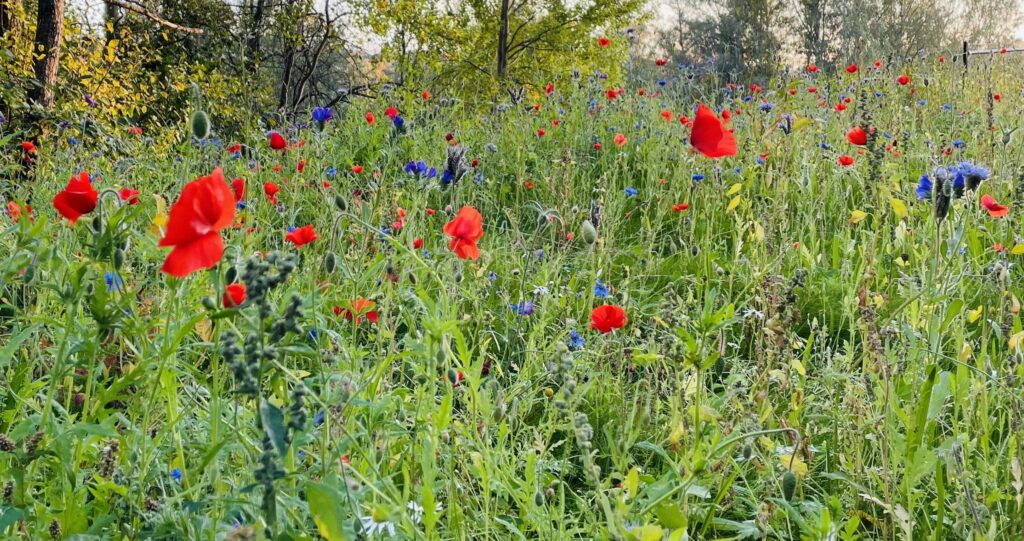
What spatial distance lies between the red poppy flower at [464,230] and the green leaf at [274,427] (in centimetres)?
76

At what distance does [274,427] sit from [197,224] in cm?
31

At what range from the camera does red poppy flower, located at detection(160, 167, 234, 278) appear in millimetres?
880

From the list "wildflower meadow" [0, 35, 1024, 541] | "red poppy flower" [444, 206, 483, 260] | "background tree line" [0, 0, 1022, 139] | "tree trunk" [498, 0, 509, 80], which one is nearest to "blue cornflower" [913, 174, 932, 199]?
"wildflower meadow" [0, 35, 1024, 541]

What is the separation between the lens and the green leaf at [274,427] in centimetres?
69

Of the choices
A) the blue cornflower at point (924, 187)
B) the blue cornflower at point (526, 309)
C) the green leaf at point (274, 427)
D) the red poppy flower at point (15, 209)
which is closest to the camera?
the green leaf at point (274, 427)

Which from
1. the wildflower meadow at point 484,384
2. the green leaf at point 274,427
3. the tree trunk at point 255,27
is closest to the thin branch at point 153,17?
the wildflower meadow at point 484,384

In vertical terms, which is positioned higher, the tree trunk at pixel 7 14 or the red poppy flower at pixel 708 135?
the tree trunk at pixel 7 14

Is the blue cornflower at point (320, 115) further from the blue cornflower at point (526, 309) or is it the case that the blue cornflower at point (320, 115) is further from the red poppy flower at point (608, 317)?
the red poppy flower at point (608, 317)

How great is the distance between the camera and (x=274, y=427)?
71cm

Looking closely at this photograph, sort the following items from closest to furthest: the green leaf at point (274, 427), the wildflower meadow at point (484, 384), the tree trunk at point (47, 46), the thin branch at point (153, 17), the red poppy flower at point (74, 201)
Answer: the green leaf at point (274, 427) < the wildflower meadow at point (484, 384) < the red poppy flower at point (74, 201) < the tree trunk at point (47, 46) < the thin branch at point (153, 17)

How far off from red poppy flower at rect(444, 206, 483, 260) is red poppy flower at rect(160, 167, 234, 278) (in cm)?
59

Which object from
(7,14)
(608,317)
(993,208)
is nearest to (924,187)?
(993,208)

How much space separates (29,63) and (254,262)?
6.55 meters

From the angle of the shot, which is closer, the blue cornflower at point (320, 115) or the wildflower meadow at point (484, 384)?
the wildflower meadow at point (484, 384)
